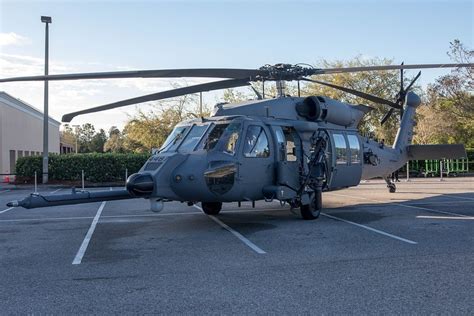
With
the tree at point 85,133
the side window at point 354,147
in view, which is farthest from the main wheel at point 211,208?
the tree at point 85,133

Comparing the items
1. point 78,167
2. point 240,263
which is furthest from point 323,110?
A: point 78,167

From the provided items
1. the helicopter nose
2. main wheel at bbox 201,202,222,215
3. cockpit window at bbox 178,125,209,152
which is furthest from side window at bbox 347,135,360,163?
the helicopter nose

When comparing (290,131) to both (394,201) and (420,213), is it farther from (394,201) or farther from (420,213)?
(394,201)

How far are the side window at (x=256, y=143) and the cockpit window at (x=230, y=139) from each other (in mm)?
231

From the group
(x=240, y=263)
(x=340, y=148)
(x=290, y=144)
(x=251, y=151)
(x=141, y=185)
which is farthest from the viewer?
(x=340, y=148)

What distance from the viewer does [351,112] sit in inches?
493

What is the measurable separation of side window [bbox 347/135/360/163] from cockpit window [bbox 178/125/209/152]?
14.8 ft

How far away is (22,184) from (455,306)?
24751 mm

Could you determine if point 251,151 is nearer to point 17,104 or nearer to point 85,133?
point 17,104

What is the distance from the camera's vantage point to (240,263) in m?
6.54

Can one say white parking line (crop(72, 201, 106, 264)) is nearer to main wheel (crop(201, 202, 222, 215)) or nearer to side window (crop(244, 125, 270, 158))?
main wheel (crop(201, 202, 222, 215))

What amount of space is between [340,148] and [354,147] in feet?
2.68

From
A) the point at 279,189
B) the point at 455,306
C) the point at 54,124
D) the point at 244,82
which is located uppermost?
the point at 54,124

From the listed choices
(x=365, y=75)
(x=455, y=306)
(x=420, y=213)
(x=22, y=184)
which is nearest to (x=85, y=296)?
(x=455, y=306)
